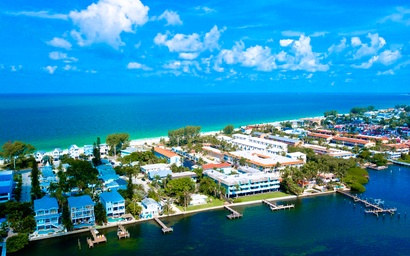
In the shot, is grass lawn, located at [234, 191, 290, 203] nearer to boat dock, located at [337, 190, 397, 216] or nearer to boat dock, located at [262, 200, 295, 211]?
boat dock, located at [262, 200, 295, 211]

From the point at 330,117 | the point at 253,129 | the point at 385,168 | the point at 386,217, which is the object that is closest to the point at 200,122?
the point at 253,129

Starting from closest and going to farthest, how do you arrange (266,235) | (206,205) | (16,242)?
(16,242)
(266,235)
(206,205)

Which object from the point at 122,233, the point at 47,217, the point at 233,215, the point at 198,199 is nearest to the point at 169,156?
the point at 198,199

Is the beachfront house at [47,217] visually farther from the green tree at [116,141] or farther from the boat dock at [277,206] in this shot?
the green tree at [116,141]

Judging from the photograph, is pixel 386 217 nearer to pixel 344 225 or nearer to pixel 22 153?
pixel 344 225

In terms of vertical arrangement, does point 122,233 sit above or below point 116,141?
below

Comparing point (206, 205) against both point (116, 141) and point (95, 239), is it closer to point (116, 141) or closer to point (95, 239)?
point (95, 239)

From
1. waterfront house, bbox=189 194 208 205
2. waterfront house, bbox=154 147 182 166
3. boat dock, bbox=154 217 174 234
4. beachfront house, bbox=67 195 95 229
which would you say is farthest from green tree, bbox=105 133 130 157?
boat dock, bbox=154 217 174 234
